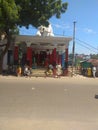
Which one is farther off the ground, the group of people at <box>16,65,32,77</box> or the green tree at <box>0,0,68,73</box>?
the green tree at <box>0,0,68,73</box>

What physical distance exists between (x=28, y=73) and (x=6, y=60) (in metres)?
8.20

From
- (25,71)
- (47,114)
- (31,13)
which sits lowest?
(47,114)

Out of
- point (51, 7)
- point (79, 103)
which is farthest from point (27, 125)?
point (51, 7)

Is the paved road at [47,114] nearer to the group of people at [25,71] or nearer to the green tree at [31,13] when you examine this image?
the green tree at [31,13]

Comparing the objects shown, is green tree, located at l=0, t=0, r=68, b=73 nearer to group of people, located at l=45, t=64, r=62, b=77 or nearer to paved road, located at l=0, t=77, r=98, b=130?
group of people, located at l=45, t=64, r=62, b=77

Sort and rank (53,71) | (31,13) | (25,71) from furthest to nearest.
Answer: (53,71) → (25,71) → (31,13)

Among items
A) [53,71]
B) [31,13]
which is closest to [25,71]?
[53,71]

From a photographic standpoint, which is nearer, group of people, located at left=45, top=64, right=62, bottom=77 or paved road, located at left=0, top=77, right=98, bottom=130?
paved road, located at left=0, top=77, right=98, bottom=130

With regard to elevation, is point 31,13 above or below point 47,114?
above

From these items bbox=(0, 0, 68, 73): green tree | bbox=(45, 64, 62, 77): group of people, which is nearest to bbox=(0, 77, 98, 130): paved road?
bbox=(0, 0, 68, 73): green tree

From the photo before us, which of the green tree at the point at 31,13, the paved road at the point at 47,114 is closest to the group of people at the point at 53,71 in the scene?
the green tree at the point at 31,13

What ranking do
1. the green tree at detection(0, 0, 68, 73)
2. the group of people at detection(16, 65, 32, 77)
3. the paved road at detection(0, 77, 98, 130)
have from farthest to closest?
the group of people at detection(16, 65, 32, 77) < the green tree at detection(0, 0, 68, 73) < the paved road at detection(0, 77, 98, 130)

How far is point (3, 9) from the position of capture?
34031 mm

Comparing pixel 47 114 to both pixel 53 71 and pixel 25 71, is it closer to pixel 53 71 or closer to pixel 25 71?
pixel 25 71
